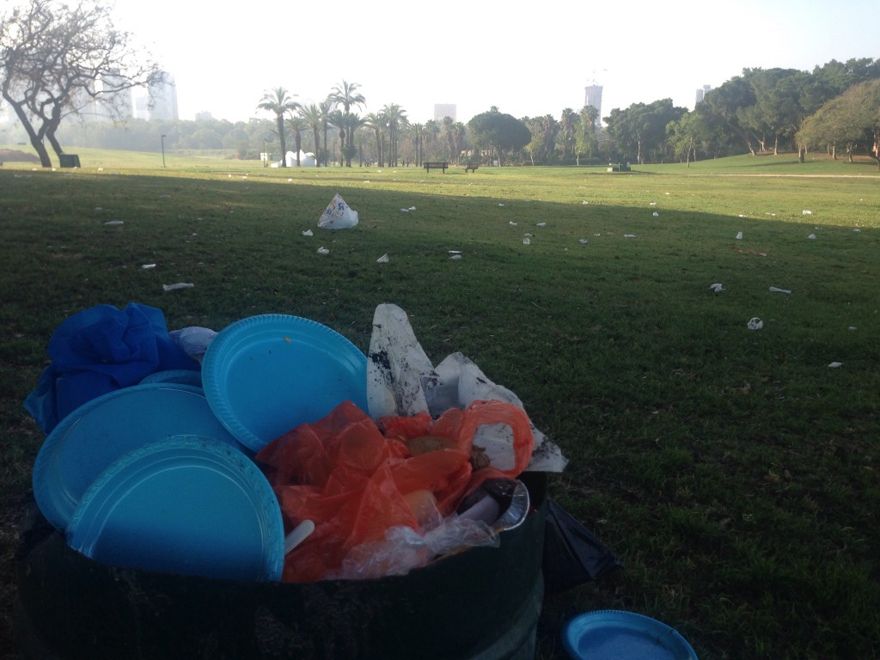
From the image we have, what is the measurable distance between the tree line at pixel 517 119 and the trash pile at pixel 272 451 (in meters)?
36.6

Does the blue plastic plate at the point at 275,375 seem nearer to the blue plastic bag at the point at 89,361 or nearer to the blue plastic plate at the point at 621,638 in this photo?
the blue plastic bag at the point at 89,361

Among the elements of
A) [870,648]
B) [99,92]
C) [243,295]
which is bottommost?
[870,648]

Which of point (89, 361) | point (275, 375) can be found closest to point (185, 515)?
point (275, 375)

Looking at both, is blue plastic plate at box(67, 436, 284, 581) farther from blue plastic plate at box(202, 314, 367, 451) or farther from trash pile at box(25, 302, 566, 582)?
blue plastic plate at box(202, 314, 367, 451)

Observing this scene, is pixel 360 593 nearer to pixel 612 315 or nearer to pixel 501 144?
pixel 612 315

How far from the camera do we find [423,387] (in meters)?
2.47

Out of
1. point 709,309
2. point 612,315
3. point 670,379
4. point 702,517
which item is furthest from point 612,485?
point 709,309

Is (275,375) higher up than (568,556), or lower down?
higher up

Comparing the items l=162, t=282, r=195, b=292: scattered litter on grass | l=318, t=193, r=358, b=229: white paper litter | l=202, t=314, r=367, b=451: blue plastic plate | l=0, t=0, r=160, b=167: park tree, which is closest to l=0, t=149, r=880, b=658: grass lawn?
l=162, t=282, r=195, b=292: scattered litter on grass

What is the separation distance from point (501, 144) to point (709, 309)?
78.8 meters

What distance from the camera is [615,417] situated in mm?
3938

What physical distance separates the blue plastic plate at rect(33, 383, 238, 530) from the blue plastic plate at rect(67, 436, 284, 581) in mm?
300

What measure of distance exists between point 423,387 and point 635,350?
300 cm

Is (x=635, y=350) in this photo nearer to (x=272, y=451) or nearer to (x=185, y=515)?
(x=272, y=451)
